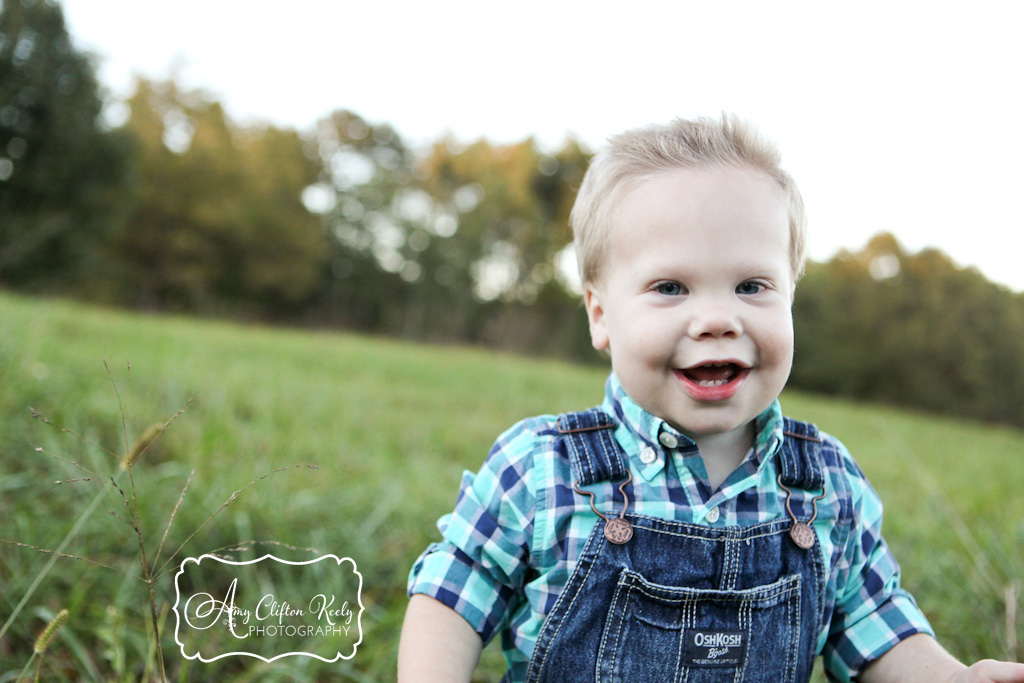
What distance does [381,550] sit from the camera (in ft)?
6.75

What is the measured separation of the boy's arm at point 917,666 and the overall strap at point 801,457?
30 cm

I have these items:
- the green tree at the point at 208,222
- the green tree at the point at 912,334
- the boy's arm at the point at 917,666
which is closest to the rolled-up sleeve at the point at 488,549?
the boy's arm at the point at 917,666

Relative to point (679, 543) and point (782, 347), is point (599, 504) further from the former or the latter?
Answer: point (782, 347)

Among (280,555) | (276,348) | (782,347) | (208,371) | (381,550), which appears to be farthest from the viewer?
(276,348)

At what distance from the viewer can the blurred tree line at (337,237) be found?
8219 millimetres

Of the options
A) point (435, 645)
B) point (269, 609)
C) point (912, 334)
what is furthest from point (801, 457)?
point (912, 334)

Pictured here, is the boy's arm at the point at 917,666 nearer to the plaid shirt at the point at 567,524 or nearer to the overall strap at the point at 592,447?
the plaid shirt at the point at 567,524

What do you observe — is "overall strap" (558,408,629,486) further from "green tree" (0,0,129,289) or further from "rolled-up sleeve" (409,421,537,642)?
"green tree" (0,0,129,289)

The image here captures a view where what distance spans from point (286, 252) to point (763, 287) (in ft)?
67.5

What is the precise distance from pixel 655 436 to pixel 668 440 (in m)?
0.02

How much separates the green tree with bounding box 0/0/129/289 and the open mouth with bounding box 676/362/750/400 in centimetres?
1315

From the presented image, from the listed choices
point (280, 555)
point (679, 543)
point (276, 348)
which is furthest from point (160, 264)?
point (679, 543)

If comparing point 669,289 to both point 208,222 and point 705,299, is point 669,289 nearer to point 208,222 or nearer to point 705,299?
point 705,299

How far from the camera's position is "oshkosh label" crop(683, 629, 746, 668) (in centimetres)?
103
